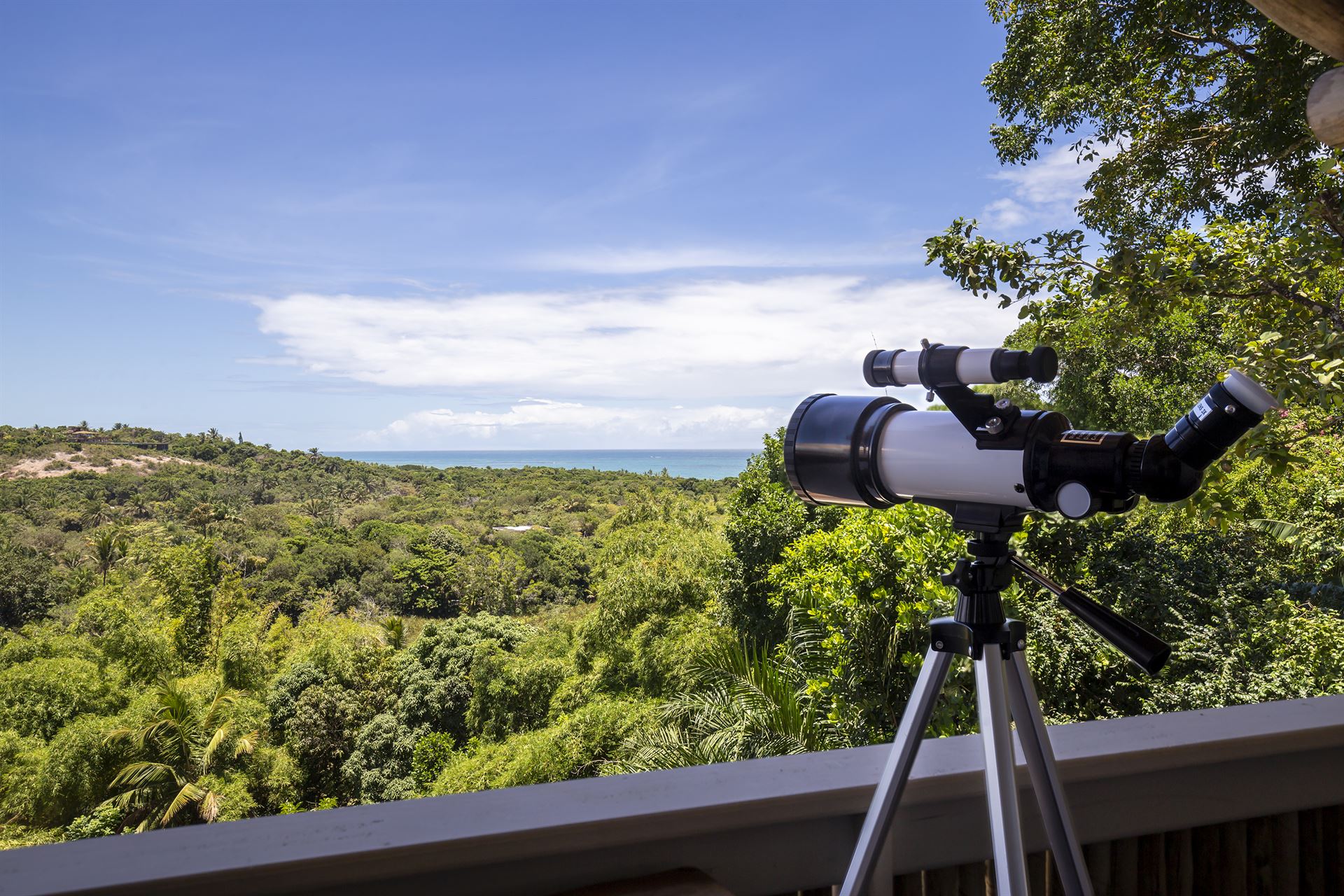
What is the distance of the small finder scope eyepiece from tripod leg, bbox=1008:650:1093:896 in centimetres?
21

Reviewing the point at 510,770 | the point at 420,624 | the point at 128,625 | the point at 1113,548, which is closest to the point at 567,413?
the point at 420,624

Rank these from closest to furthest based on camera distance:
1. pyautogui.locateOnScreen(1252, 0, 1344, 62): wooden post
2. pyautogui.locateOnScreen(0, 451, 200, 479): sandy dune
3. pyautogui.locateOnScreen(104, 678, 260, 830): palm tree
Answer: pyautogui.locateOnScreen(1252, 0, 1344, 62): wooden post
pyautogui.locateOnScreen(104, 678, 260, 830): palm tree
pyautogui.locateOnScreen(0, 451, 200, 479): sandy dune

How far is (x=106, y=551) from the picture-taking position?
2008 centimetres

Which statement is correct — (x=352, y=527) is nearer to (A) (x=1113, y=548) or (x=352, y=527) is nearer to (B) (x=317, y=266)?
(B) (x=317, y=266)

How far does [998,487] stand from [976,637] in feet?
0.38

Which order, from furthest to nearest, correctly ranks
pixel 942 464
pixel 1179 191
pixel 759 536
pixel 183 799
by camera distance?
pixel 183 799 < pixel 759 536 < pixel 1179 191 < pixel 942 464

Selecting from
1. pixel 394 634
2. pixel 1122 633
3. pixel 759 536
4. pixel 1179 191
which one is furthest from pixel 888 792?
pixel 394 634

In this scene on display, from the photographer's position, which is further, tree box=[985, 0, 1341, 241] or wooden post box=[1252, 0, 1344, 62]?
tree box=[985, 0, 1341, 241]

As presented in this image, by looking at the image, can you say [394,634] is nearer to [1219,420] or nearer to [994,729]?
[994,729]

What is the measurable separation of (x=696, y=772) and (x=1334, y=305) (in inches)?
128

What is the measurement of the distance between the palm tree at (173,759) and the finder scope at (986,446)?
1783cm

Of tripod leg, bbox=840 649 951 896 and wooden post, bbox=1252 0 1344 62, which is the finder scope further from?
wooden post, bbox=1252 0 1344 62

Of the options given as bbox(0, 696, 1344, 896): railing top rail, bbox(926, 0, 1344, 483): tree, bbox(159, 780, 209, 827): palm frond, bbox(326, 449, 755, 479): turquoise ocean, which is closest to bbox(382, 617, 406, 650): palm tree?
bbox(159, 780, 209, 827): palm frond

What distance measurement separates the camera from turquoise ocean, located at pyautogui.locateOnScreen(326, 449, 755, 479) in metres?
25.2
